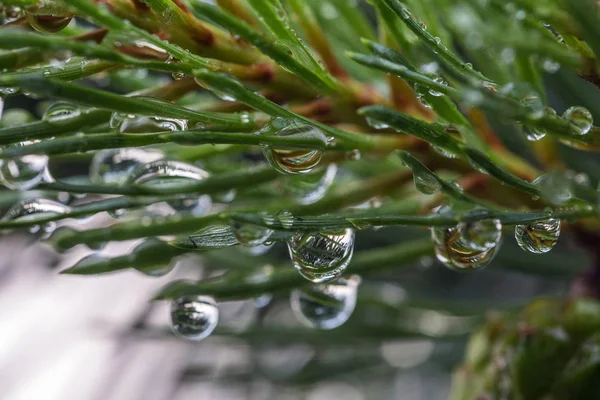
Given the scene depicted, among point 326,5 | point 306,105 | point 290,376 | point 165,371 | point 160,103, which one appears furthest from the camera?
point 165,371

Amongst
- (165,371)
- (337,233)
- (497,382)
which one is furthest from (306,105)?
(165,371)

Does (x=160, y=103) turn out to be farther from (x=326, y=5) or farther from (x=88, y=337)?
(x=88, y=337)

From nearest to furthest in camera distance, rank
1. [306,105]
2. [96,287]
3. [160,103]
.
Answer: [160,103] → [306,105] → [96,287]

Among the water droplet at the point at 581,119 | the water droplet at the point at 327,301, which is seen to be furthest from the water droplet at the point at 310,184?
the water droplet at the point at 581,119

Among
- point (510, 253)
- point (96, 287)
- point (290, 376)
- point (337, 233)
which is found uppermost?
point (337, 233)

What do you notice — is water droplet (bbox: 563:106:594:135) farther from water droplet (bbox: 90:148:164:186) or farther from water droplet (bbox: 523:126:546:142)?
water droplet (bbox: 90:148:164:186)

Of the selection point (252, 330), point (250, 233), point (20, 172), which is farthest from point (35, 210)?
point (252, 330)

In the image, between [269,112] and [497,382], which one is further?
[497,382]

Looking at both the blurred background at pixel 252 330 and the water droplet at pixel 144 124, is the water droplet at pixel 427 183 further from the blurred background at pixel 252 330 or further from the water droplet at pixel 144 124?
the blurred background at pixel 252 330
